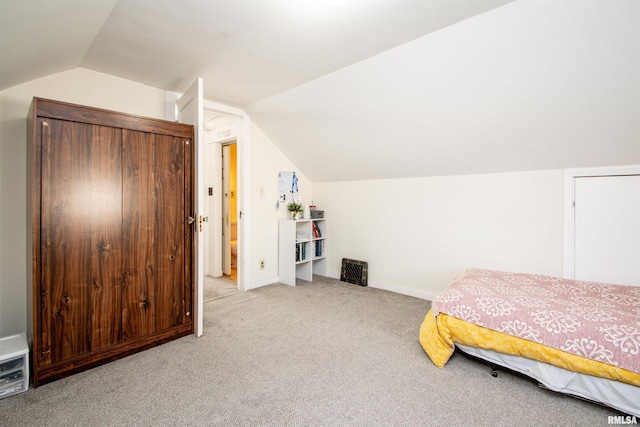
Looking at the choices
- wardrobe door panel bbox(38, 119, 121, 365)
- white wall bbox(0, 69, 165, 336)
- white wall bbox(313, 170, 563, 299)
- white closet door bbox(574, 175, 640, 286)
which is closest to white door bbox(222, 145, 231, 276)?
white wall bbox(313, 170, 563, 299)

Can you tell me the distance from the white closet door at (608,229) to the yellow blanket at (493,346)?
1.37m

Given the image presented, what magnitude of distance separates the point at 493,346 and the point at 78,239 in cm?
271

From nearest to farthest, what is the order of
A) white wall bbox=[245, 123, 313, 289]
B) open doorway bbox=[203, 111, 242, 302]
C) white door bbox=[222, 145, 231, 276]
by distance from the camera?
white wall bbox=[245, 123, 313, 289] < open doorway bbox=[203, 111, 242, 302] < white door bbox=[222, 145, 231, 276]

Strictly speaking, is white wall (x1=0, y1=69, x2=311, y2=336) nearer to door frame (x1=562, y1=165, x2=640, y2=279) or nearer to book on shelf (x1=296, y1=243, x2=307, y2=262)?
book on shelf (x1=296, y1=243, x2=307, y2=262)

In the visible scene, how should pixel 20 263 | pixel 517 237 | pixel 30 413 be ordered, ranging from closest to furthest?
pixel 30 413
pixel 20 263
pixel 517 237

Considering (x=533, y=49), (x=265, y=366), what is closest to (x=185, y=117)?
(x=265, y=366)

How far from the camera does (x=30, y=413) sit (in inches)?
58.9

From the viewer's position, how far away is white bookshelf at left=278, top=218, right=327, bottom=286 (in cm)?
380

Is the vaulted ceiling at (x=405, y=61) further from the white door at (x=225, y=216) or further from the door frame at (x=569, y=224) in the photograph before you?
the white door at (x=225, y=216)

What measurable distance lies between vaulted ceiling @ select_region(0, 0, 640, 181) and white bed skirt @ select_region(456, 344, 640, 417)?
5.67ft

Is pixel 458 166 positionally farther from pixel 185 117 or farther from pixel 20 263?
pixel 20 263

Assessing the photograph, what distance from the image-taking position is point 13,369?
167 cm

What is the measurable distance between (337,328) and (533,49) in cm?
247

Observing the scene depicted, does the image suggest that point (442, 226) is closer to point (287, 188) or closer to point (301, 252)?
point (301, 252)
